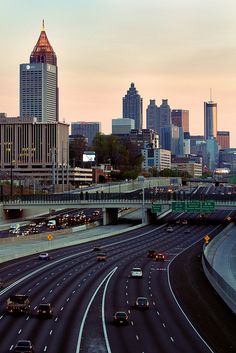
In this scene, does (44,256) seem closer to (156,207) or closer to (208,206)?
(208,206)

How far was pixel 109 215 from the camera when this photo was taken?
482 feet

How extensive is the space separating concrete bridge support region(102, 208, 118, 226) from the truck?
93.1 m

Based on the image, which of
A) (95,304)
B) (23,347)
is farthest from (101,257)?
(23,347)

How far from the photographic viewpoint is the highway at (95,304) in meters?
39.9

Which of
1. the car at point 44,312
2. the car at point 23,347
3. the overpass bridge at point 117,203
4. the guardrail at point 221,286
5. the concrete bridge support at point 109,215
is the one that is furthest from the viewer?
the concrete bridge support at point 109,215

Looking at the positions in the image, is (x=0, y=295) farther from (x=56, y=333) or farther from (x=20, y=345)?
(x=20, y=345)

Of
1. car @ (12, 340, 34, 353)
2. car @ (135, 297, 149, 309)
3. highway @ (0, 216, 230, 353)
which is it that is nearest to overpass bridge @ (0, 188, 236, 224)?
highway @ (0, 216, 230, 353)

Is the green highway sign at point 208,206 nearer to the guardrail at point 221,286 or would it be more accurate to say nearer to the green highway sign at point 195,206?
the green highway sign at point 195,206

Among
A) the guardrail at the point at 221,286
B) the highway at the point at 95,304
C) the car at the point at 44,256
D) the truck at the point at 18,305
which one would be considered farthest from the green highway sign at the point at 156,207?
the truck at the point at 18,305

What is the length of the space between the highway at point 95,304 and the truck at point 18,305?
0.65 metres

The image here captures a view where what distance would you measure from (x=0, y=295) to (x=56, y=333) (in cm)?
1571

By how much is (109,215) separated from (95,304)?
9352 cm

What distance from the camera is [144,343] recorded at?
131ft

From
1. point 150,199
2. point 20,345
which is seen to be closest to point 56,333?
Answer: point 20,345
